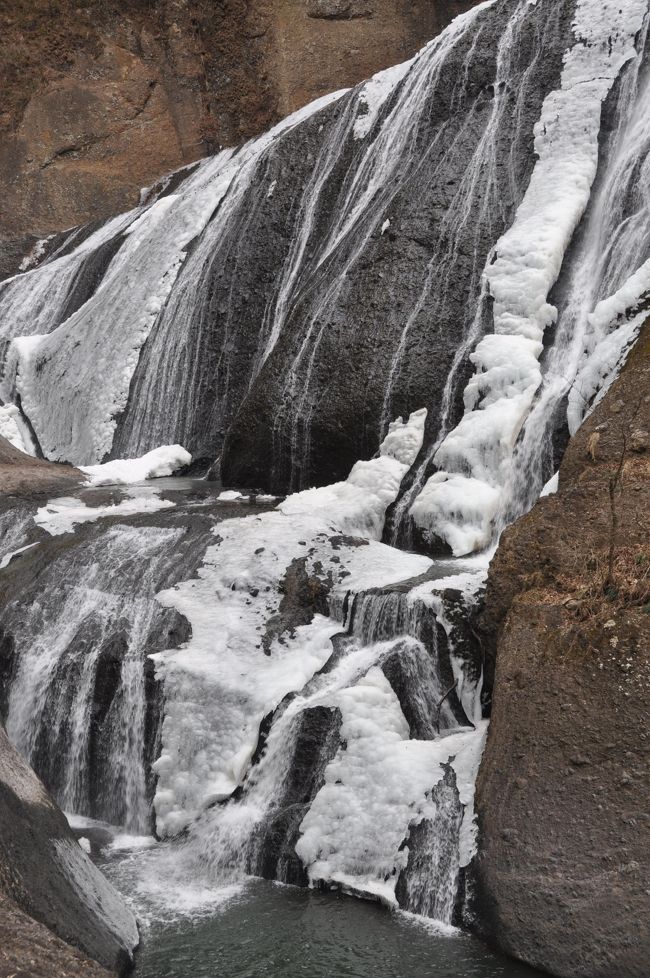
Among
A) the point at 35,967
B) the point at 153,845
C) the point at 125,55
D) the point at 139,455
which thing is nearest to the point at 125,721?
the point at 153,845

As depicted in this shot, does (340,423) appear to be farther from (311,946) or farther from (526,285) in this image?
(311,946)

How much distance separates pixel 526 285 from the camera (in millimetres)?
9180

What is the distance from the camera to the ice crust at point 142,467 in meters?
10.8

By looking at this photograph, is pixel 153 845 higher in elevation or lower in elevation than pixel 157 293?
lower

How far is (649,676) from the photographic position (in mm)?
4695

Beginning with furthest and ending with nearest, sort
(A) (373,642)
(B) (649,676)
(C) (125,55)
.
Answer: (C) (125,55), (A) (373,642), (B) (649,676)

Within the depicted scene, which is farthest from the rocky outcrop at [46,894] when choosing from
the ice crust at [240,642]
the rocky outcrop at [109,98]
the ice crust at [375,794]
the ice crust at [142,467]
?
the rocky outcrop at [109,98]

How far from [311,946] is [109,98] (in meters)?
17.7

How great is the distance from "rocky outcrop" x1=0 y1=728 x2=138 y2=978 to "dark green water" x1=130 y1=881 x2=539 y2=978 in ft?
0.74

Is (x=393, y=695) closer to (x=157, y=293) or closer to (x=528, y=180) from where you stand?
(x=528, y=180)

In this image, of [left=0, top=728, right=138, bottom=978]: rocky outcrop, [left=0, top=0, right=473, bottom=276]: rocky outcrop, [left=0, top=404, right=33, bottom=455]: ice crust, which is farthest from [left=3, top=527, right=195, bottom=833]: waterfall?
[left=0, top=0, right=473, bottom=276]: rocky outcrop

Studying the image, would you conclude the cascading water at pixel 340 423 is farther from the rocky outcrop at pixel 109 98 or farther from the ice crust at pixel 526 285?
the rocky outcrop at pixel 109 98

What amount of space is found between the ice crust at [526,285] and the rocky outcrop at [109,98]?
7.93 m

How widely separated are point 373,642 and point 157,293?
7.93m
